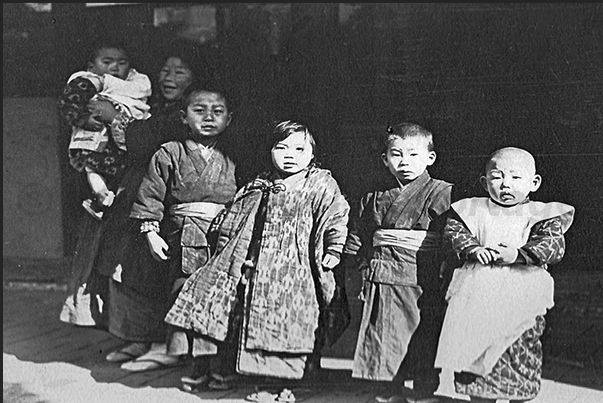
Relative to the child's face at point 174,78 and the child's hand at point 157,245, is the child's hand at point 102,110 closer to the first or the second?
the child's face at point 174,78

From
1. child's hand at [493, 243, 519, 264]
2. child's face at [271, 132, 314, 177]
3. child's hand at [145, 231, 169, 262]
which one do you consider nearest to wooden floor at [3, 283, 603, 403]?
child's hand at [493, 243, 519, 264]

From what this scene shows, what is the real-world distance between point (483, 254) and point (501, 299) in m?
0.15

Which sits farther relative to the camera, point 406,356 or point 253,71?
point 253,71

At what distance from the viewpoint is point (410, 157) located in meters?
2.57


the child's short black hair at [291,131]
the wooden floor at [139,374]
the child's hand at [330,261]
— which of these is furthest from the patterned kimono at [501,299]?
the child's short black hair at [291,131]

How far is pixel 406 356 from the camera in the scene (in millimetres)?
2584

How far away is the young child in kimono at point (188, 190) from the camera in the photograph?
2.76 metres

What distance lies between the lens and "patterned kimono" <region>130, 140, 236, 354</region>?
9.05ft

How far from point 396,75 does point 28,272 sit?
1524 millimetres

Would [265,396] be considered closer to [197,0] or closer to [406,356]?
[406,356]

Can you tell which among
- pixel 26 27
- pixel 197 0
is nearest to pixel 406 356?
pixel 197 0

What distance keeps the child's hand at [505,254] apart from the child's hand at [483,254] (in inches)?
0.4

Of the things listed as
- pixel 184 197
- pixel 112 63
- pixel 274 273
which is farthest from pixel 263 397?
pixel 112 63

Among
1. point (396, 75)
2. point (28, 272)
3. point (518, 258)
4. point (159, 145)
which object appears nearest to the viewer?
point (518, 258)
